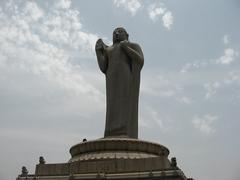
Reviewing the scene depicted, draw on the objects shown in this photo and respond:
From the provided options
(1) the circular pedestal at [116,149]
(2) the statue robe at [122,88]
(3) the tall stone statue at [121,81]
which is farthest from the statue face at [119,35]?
(1) the circular pedestal at [116,149]

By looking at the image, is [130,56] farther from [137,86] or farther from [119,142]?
[119,142]

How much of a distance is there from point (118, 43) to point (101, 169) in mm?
6933

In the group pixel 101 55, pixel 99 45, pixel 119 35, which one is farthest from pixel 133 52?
pixel 99 45

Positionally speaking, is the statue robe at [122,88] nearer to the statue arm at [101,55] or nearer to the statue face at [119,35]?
the statue arm at [101,55]

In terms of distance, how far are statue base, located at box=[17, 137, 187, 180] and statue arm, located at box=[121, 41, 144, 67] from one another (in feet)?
14.2

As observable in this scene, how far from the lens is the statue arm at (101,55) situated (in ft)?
65.1

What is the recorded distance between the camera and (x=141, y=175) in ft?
47.7

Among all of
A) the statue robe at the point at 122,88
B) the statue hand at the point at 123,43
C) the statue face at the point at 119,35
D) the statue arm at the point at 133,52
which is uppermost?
the statue face at the point at 119,35

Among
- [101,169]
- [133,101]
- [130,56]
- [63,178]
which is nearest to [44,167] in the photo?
[63,178]

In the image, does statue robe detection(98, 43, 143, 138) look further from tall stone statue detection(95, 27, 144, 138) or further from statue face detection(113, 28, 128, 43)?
statue face detection(113, 28, 128, 43)

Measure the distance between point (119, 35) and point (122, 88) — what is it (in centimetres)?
267

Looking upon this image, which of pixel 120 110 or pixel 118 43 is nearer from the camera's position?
pixel 120 110

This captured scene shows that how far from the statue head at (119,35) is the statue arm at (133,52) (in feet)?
2.26

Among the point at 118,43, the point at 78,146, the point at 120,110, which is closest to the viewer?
the point at 78,146
